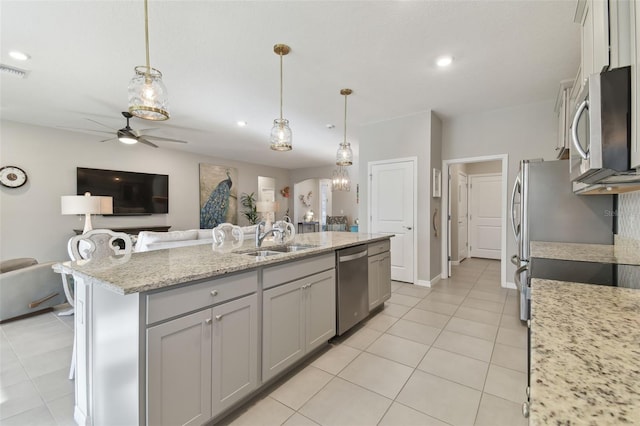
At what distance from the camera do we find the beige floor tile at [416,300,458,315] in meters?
3.27

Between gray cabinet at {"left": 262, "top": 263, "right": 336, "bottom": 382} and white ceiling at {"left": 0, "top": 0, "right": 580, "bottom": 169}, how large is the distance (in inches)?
80.5

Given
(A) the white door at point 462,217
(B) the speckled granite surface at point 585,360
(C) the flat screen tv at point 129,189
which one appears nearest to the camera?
(B) the speckled granite surface at point 585,360

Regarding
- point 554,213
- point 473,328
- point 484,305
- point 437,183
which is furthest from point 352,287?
point 437,183

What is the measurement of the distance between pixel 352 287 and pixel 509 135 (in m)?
3.45

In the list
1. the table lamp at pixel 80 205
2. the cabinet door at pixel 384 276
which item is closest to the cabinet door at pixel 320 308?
the cabinet door at pixel 384 276

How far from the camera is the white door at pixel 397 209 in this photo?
4.45 meters

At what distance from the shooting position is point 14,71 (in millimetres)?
2938

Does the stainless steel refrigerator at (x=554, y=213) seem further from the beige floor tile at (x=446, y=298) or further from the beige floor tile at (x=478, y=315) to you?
the beige floor tile at (x=446, y=298)

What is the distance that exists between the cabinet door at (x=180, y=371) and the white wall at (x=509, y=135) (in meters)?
4.36

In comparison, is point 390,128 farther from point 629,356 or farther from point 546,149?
point 629,356

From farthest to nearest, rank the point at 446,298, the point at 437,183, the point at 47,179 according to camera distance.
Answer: the point at 47,179
the point at 437,183
the point at 446,298

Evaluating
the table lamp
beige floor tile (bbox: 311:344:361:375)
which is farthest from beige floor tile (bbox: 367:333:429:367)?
the table lamp

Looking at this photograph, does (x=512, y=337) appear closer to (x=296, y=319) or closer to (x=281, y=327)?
(x=296, y=319)

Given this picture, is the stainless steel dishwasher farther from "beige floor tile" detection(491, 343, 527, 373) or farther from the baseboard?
the baseboard
